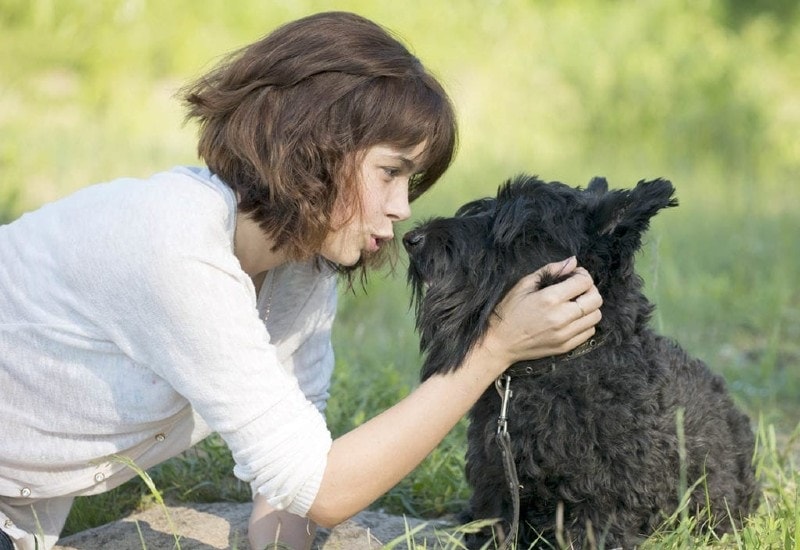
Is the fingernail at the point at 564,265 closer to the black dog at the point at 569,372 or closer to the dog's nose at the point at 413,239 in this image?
the black dog at the point at 569,372

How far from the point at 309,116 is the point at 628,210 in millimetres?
944

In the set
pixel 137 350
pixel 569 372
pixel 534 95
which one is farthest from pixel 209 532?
pixel 534 95

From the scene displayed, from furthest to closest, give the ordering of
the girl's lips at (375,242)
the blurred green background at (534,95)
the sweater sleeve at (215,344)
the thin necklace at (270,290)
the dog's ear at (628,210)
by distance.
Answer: the blurred green background at (534,95), the thin necklace at (270,290), the girl's lips at (375,242), the dog's ear at (628,210), the sweater sleeve at (215,344)

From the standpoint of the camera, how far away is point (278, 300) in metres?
3.85

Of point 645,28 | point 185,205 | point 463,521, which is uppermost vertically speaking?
point 645,28

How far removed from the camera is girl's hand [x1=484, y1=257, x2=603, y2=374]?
302cm

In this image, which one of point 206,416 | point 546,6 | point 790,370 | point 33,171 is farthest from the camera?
point 546,6

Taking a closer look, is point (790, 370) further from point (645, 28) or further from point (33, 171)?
point (645, 28)

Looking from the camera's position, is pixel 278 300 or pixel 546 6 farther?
pixel 546 6

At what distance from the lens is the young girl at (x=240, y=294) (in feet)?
9.73

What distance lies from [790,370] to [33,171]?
18.8ft

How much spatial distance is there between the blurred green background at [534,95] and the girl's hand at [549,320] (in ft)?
16.6

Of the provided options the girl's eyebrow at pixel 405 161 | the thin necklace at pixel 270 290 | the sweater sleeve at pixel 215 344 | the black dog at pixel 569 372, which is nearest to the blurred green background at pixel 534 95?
the thin necklace at pixel 270 290

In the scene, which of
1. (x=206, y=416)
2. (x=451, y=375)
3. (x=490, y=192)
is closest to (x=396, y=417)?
(x=451, y=375)
